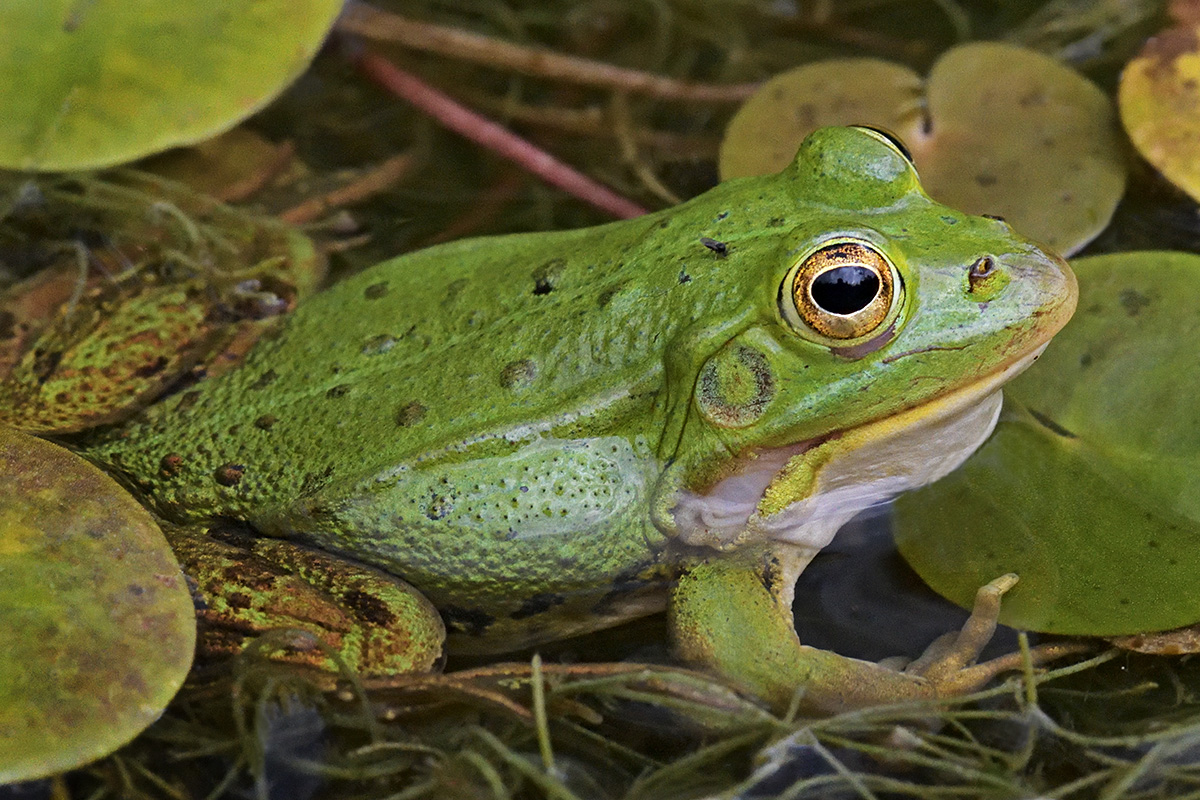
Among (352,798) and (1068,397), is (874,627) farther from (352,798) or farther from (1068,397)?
(352,798)

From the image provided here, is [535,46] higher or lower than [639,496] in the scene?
higher

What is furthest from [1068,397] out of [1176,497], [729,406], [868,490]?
[729,406]

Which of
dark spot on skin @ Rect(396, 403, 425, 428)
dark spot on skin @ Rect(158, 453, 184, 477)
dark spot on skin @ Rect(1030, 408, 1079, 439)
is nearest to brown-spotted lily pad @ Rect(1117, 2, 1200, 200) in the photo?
dark spot on skin @ Rect(1030, 408, 1079, 439)

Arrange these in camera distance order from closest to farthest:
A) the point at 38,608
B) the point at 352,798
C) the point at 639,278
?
the point at 38,608
the point at 352,798
the point at 639,278

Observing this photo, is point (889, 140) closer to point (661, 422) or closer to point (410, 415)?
point (661, 422)

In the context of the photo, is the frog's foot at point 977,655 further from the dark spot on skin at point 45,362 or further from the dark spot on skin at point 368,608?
the dark spot on skin at point 45,362

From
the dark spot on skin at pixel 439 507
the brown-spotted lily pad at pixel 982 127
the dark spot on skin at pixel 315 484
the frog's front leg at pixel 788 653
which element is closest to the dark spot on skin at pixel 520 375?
the dark spot on skin at pixel 439 507

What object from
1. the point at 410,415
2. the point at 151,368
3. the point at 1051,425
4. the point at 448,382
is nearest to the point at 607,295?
the point at 448,382

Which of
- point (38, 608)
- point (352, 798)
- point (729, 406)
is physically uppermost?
point (729, 406)
